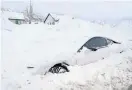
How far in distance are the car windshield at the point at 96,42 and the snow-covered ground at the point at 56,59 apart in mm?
216

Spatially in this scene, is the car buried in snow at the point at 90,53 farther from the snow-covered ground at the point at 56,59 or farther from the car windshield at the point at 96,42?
the snow-covered ground at the point at 56,59

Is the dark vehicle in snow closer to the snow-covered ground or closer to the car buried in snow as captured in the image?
the car buried in snow

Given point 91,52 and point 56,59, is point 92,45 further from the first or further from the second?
point 56,59

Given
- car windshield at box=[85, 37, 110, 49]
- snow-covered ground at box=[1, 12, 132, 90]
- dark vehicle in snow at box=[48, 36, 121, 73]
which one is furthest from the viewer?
car windshield at box=[85, 37, 110, 49]

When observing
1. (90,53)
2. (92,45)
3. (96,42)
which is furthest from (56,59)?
(96,42)

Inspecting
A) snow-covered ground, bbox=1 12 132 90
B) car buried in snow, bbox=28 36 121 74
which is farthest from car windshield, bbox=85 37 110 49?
snow-covered ground, bbox=1 12 132 90

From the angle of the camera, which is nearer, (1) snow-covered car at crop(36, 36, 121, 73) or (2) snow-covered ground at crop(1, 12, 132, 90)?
(2) snow-covered ground at crop(1, 12, 132, 90)

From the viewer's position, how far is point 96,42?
1002cm

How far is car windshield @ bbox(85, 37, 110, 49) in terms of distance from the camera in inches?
384

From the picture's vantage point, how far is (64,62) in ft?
29.6

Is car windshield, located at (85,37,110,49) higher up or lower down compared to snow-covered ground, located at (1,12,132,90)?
higher up

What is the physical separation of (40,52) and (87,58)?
270 cm

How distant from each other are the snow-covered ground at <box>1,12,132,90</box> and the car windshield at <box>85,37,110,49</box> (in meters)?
0.22

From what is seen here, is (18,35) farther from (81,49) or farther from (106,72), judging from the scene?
(106,72)
